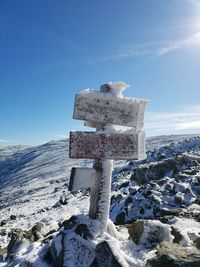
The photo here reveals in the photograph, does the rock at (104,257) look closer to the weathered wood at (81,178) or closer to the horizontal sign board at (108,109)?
the weathered wood at (81,178)

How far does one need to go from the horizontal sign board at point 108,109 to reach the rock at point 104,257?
3.26 m

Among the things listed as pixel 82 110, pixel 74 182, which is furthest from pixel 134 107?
pixel 74 182

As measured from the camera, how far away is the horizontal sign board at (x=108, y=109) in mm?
9477

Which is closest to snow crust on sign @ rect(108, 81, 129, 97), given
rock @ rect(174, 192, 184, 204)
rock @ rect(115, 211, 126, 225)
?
rock @ rect(115, 211, 126, 225)

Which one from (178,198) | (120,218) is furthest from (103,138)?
(178,198)

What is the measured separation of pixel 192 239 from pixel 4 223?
81.4 feet

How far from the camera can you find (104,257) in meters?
8.31

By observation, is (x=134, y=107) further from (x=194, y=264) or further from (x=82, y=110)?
(x=194, y=264)

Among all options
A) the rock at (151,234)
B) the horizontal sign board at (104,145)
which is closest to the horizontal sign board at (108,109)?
the horizontal sign board at (104,145)

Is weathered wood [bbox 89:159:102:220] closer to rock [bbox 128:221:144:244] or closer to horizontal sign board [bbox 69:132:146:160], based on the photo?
horizontal sign board [bbox 69:132:146:160]

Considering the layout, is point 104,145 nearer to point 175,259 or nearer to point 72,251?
point 72,251

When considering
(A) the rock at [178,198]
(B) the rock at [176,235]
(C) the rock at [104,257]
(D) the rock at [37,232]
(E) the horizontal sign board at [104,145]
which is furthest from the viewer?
(A) the rock at [178,198]

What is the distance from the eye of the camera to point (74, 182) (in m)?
9.56

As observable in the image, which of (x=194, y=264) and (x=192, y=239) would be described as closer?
(x=194, y=264)
